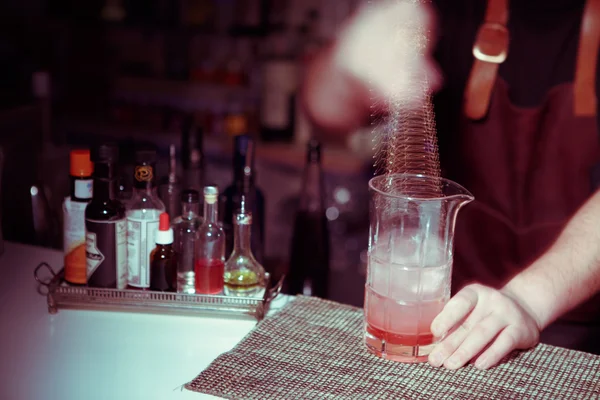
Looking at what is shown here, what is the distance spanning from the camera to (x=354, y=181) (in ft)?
9.29

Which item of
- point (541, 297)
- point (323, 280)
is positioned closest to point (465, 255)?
point (323, 280)

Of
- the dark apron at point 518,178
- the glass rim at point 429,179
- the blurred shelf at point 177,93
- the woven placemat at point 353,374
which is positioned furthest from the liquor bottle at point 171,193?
the blurred shelf at point 177,93

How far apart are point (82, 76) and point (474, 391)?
287cm

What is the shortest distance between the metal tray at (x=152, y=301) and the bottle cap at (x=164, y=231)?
86 mm

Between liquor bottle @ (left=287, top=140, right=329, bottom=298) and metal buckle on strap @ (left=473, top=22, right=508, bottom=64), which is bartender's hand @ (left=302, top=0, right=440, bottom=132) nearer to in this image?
metal buckle on strap @ (left=473, top=22, right=508, bottom=64)

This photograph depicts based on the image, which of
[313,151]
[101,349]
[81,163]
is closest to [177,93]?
[313,151]

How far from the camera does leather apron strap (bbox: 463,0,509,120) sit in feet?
5.41

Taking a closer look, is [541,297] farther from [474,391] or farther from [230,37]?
[230,37]

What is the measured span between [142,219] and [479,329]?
1.73 feet

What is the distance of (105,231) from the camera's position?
1.09 metres

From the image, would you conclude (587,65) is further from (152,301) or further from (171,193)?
(152,301)

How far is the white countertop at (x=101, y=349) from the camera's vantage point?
923 millimetres

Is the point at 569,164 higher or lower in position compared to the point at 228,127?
higher

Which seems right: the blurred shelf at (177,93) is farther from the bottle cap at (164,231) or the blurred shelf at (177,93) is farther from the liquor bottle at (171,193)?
the bottle cap at (164,231)
